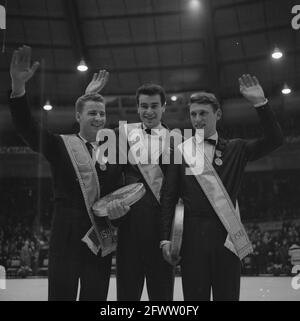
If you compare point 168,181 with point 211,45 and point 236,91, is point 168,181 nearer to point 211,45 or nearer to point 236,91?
point 236,91

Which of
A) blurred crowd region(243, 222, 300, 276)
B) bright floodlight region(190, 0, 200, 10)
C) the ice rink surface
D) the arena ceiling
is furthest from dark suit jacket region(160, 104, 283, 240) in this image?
bright floodlight region(190, 0, 200, 10)

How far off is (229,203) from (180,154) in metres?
0.43

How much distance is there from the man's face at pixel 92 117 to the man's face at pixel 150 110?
0.90 feet

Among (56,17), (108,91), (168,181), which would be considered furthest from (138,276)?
(56,17)

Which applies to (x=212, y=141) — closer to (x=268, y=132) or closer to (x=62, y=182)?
(x=268, y=132)

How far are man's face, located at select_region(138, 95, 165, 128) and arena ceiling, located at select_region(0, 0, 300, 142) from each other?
8.67 ft

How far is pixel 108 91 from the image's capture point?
6281mm

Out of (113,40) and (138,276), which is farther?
(113,40)

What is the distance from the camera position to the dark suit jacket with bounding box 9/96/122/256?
254cm

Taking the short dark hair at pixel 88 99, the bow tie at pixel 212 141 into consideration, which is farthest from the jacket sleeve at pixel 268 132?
the short dark hair at pixel 88 99

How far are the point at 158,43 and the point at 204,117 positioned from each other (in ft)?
17.5

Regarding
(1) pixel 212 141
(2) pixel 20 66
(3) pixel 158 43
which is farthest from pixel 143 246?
(3) pixel 158 43

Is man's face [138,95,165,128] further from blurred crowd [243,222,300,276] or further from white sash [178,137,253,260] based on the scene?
blurred crowd [243,222,300,276]

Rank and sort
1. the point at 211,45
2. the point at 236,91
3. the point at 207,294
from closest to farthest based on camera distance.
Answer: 1. the point at 207,294
2. the point at 236,91
3. the point at 211,45
